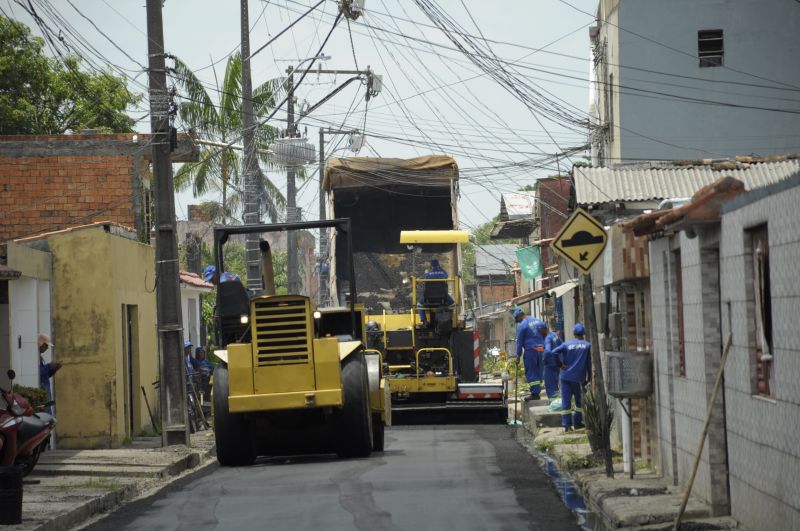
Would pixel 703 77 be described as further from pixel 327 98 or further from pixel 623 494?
pixel 623 494

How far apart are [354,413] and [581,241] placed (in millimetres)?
4240

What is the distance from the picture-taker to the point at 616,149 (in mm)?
36656

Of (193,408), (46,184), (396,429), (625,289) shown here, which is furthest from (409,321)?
(625,289)

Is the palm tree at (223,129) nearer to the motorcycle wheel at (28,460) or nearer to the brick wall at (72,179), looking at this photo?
the brick wall at (72,179)

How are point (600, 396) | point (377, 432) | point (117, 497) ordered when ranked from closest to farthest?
point (117, 497) < point (600, 396) < point (377, 432)

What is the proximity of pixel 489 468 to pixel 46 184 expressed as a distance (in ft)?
42.0

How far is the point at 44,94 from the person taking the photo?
41031mm

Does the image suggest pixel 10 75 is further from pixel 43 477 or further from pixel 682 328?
pixel 682 328

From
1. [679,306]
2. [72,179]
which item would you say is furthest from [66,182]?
[679,306]

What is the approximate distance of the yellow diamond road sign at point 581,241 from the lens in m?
14.9

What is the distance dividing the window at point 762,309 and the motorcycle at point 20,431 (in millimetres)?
7593

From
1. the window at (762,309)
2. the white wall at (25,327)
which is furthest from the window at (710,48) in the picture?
the window at (762,309)

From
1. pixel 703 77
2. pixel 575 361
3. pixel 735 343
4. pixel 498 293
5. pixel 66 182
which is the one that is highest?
pixel 703 77

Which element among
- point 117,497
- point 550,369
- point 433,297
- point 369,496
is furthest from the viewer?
point 550,369
